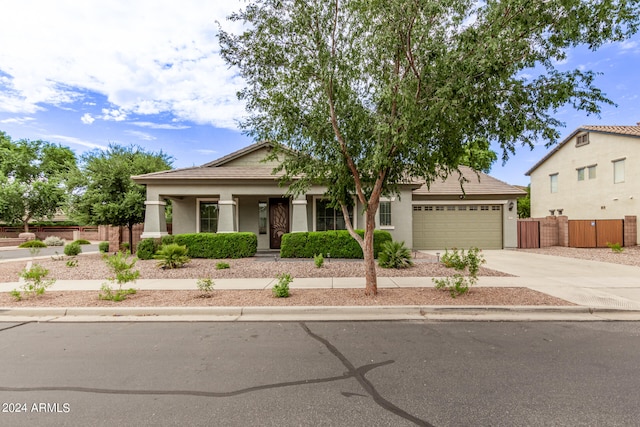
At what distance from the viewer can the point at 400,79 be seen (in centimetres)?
606

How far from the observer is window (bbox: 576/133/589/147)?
22103 millimetres

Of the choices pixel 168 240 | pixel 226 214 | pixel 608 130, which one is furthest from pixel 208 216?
pixel 608 130

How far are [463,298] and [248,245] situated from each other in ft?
Result: 27.9

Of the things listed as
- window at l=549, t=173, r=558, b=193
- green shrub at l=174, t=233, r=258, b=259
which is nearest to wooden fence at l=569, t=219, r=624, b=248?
window at l=549, t=173, r=558, b=193

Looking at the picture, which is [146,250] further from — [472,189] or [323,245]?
[472,189]

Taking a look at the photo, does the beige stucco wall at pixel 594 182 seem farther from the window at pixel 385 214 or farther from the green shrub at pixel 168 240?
the green shrub at pixel 168 240

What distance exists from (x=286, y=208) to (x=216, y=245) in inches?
169

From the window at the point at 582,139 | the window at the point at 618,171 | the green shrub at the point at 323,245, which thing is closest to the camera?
the green shrub at the point at 323,245

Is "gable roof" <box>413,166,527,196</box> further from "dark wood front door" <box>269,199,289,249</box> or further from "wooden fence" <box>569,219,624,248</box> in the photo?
"dark wood front door" <box>269,199,289,249</box>

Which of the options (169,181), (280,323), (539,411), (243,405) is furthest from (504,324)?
(169,181)

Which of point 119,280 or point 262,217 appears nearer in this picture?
point 119,280

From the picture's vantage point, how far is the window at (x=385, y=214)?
14867 mm

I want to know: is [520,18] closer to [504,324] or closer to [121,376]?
[504,324]

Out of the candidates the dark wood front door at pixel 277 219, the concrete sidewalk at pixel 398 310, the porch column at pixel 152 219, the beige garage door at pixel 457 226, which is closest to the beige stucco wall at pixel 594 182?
the beige garage door at pixel 457 226
